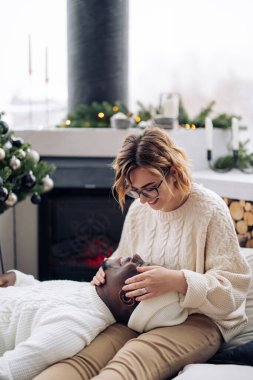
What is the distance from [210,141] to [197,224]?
149cm

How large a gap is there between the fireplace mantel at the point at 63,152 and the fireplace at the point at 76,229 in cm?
5

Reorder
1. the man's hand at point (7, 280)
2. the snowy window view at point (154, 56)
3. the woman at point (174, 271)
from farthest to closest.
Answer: the snowy window view at point (154, 56) < the man's hand at point (7, 280) < the woman at point (174, 271)

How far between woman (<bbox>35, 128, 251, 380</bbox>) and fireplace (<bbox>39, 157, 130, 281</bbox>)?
4.79 feet

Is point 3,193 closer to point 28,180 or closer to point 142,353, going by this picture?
point 28,180

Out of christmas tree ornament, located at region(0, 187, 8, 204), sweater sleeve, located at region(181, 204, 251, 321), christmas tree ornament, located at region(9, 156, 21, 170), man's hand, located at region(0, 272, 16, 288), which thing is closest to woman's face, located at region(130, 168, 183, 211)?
sweater sleeve, located at region(181, 204, 251, 321)

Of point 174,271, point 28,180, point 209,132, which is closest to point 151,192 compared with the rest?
point 174,271

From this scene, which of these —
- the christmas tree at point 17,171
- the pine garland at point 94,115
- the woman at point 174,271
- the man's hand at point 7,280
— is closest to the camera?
the woman at point 174,271

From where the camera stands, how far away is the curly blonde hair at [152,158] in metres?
1.96

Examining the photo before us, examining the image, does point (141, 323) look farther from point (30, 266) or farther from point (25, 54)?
point (25, 54)

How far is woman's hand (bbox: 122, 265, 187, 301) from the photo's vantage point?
6.15 feet

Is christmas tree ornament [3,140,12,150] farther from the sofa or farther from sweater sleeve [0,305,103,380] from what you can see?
the sofa

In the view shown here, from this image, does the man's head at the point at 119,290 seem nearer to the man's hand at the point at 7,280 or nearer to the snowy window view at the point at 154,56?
the man's hand at the point at 7,280

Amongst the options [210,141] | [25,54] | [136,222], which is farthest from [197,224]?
[25,54]

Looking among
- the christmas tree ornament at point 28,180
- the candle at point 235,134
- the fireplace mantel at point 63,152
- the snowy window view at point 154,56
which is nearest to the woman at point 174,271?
the christmas tree ornament at point 28,180
